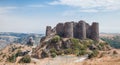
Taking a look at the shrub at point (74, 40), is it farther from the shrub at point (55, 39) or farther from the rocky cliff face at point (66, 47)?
the shrub at point (55, 39)

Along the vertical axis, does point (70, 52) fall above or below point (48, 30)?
below

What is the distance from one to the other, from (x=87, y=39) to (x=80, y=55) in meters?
17.5

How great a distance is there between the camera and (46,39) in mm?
127500

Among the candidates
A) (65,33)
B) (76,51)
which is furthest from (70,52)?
(65,33)

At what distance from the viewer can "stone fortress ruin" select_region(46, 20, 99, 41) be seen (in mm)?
124619

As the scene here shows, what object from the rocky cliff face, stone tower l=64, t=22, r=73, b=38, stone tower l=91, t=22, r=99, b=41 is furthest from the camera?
stone tower l=91, t=22, r=99, b=41

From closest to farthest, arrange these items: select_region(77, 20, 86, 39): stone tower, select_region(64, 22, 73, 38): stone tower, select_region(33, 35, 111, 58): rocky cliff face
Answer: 1. select_region(33, 35, 111, 58): rocky cliff face
2. select_region(64, 22, 73, 38): stone tower
3. select_region(77, 20, 86, 39): stone tower

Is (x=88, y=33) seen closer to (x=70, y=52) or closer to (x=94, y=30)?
(x=94, y=30)

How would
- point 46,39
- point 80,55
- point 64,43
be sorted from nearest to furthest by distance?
point 80,55
point 64,43
point 46,39

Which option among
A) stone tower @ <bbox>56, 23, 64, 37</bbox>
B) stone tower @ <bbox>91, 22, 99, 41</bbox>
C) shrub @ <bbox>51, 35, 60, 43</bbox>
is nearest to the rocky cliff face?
shrub @ <bbox>51, 35, 60, 43</bbox>

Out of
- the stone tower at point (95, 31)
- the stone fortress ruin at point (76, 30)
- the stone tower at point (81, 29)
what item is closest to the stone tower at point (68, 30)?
the stone fortress ruin at point (76, 30)

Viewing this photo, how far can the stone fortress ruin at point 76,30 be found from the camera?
125 meters

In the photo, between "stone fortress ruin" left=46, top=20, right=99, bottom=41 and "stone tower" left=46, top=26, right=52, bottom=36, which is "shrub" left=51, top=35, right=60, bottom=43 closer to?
"stone fortress ruin" left=46, top=20, right=99, bottom=41

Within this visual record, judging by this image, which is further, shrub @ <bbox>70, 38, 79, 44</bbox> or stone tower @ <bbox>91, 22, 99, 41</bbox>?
stone tower @ <bbox>91, 22, 99, 41</bbox>
